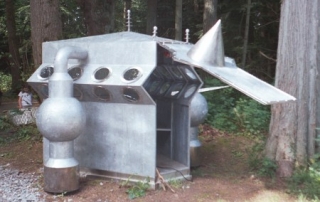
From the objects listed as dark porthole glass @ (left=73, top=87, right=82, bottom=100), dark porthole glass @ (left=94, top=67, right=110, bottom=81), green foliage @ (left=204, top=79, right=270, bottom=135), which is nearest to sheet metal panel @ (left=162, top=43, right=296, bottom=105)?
dark porthole glass @ (left=94, top=67, right=110, bottom=81)

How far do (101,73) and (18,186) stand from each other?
2400mm

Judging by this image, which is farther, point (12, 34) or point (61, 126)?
point (12, 34)

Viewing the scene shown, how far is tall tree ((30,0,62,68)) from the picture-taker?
10.7m

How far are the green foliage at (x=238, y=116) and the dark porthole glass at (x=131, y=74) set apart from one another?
4795mm

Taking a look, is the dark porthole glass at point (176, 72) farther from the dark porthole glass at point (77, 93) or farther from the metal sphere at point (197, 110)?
the dark porthole glass at point (77, 93)

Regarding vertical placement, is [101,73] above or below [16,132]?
above

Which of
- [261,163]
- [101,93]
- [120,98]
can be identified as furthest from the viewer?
[261,163]

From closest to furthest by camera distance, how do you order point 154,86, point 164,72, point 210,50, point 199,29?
point 210,50 → point 164,72 → point 154,86 → point 199,29

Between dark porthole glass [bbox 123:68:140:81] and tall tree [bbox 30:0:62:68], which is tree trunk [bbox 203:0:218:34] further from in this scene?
dark porthole glass [bbox 123:68:140:81]

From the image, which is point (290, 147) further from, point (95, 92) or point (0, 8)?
point (0, 8)

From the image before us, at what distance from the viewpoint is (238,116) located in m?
11.2

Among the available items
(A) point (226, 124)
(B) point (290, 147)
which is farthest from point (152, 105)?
(A) point (226, 124)

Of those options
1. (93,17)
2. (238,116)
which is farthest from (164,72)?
(93,17)

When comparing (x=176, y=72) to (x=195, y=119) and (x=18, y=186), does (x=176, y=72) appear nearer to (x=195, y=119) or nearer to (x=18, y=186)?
(x=195, y=119)
